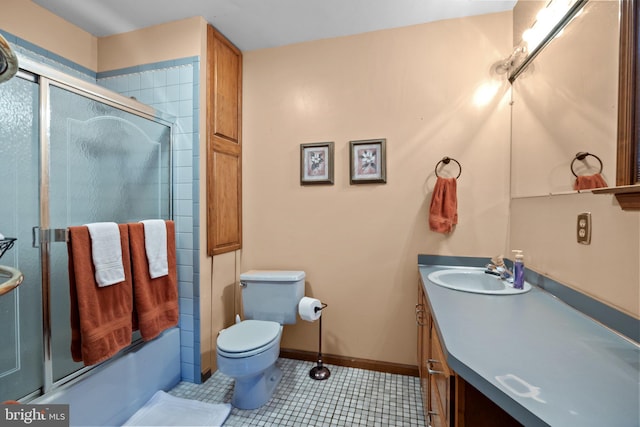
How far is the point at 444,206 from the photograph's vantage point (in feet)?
5.85

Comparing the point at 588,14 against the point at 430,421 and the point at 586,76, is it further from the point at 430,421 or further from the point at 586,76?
the point at 430,421

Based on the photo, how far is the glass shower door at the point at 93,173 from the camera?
1.40m

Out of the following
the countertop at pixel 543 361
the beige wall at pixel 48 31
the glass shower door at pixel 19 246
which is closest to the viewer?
the countertop at pixel 543 361

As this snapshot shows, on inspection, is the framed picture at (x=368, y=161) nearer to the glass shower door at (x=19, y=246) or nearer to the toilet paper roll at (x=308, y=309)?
the toilet paper roll at (x=308, y=309)

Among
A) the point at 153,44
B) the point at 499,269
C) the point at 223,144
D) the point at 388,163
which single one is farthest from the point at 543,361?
the point at 153,44

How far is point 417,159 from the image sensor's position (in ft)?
6.23

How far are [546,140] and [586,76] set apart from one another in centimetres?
Answer: 36

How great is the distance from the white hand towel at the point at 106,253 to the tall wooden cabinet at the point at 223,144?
57 centimetres

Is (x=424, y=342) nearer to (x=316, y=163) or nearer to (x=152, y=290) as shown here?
(x=316, y=163)

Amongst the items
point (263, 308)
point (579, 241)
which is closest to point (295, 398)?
point (263, 308)

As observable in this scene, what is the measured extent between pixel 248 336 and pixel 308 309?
426 millimetres

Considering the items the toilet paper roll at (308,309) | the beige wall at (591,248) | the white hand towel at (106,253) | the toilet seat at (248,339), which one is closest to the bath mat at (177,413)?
the toilet seat at (248,339)

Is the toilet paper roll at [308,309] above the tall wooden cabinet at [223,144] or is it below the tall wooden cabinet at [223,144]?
below

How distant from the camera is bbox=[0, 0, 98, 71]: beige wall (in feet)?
5.33
